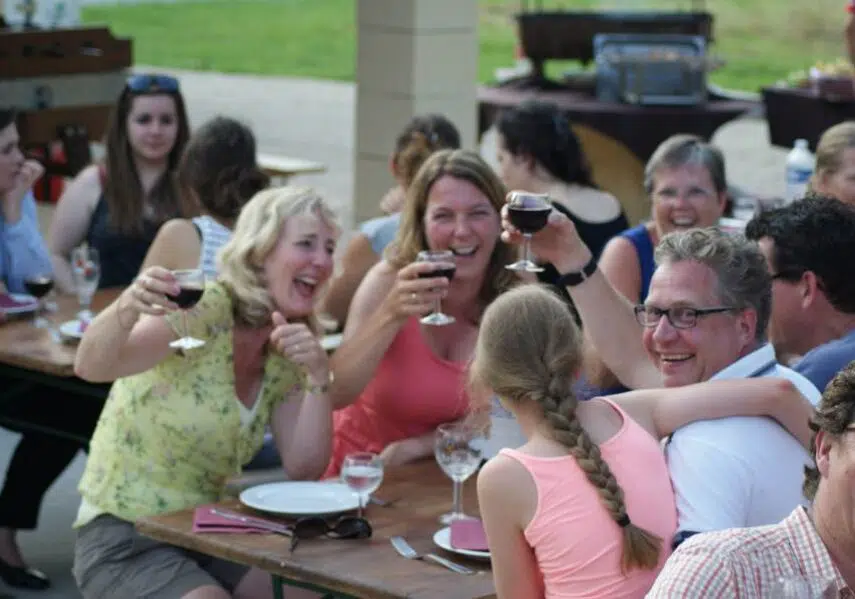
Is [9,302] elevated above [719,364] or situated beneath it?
situated beneath

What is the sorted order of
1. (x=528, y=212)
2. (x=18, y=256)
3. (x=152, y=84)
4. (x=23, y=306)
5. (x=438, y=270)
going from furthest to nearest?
(x=152, y=84) → (x=18, y=256) → (x=23, y=306) → (x=438, y=270) → (x=528, y=212)

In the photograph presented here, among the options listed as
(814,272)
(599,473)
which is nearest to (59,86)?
(814,272)

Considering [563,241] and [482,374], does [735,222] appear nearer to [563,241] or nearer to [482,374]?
[563,241]

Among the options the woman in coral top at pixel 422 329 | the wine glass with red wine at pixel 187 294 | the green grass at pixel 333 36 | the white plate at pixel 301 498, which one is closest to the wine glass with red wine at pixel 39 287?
the woman in coral top at pixel 422 329

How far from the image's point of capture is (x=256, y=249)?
415 cm

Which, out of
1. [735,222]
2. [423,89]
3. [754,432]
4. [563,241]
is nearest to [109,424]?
[563,241]

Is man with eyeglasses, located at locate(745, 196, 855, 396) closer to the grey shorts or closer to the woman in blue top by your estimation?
the grey shorts

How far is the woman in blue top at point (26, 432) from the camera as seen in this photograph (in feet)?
17.7

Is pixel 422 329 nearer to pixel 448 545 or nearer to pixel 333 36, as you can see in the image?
pixel 448 545

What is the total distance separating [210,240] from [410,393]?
100cm

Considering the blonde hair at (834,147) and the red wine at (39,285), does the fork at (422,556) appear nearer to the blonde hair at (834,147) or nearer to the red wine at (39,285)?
the blonde hair at (834,147)

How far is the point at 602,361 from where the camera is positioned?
390cm

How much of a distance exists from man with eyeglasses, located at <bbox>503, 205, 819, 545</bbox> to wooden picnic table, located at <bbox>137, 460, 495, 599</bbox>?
19.7 inches

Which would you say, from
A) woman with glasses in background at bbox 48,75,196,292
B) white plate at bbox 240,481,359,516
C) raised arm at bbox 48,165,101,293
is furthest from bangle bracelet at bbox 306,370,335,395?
raised arm at bbox 48,165,101,293
